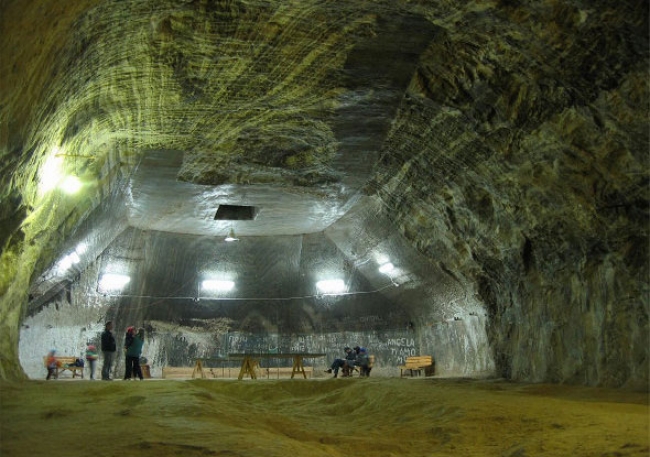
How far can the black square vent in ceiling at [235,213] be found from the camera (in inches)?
644

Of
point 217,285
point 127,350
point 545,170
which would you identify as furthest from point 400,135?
point 217,285

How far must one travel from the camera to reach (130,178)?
12.5 m

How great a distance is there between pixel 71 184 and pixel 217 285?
36.4 ft

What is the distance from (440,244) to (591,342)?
15.3 feet

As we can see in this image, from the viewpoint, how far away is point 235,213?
650 inches

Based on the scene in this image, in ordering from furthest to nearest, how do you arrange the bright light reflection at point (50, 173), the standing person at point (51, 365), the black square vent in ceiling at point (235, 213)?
the black square vent in ceiling at point (235, 213) < the standing person at point (51, 365) < the bright light reflection at point (50, 173)

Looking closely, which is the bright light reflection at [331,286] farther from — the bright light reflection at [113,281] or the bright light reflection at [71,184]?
the bright light reflection at [71,184]

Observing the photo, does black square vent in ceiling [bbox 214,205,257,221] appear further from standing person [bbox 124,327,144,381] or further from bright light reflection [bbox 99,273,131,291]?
standing person [bbox 124,327,144,381]

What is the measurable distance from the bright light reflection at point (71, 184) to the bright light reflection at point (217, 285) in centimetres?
1047

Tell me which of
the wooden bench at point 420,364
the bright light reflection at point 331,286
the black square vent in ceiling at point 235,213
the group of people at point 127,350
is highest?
the black square vent in ceiling at point 235,213

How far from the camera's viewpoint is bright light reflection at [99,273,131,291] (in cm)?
1744

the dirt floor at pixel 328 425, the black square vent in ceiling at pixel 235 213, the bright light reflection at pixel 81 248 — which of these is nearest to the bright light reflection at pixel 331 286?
the black square vent in ceiling at pixel 235 213

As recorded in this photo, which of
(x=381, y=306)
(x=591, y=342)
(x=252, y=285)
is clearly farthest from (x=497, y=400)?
(x=252, y=285)

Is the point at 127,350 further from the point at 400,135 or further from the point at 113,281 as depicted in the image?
the point at 400,135
